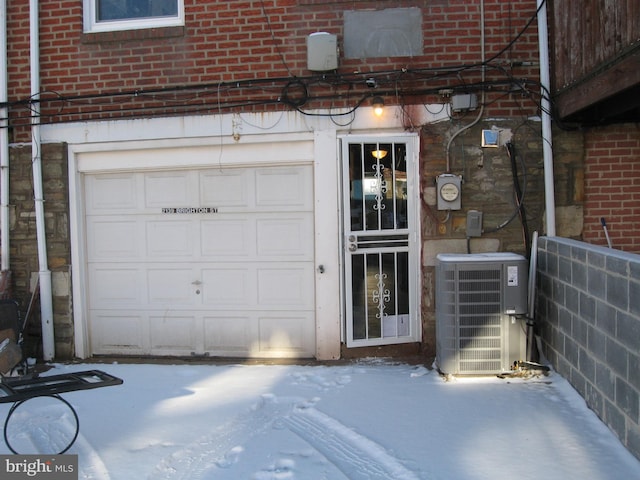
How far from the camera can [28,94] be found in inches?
235

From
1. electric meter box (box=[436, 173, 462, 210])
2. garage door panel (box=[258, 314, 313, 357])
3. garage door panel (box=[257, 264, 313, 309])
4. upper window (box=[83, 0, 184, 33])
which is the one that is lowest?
garage door panel (box=[258, 314, 313, 357])

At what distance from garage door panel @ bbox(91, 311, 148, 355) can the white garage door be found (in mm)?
11

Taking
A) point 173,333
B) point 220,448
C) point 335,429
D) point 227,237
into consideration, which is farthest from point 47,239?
point 335,429

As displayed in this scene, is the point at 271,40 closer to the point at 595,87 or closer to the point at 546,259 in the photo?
the point at 595,87

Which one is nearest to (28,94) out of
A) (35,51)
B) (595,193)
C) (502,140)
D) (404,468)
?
(35,51)

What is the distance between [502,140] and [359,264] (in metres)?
1.88

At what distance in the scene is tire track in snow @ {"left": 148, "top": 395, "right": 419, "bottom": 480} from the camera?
3.32m

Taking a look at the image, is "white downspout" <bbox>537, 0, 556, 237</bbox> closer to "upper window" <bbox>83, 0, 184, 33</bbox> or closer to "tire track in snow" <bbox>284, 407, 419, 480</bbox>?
"tire track in snow" <bbox>284, 407, 419, 480</bbox>

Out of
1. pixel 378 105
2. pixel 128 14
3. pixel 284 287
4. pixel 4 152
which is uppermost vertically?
pixel 128 14

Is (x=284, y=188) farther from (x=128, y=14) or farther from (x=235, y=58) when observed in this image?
(x=128, y=14)

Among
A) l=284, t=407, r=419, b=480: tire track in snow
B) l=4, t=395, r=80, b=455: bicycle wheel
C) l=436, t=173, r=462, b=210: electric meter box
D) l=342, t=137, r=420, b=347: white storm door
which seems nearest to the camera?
l=284, t=407, r=419, b=480: tire track in snow

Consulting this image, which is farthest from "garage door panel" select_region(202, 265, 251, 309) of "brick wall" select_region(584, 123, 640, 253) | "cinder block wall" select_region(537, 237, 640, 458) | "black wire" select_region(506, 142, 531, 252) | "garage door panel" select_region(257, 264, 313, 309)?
"brick wall" select_region(584, 123, 640, 253)

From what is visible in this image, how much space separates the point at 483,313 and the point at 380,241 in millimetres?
1279

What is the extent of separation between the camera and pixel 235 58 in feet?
18.5
